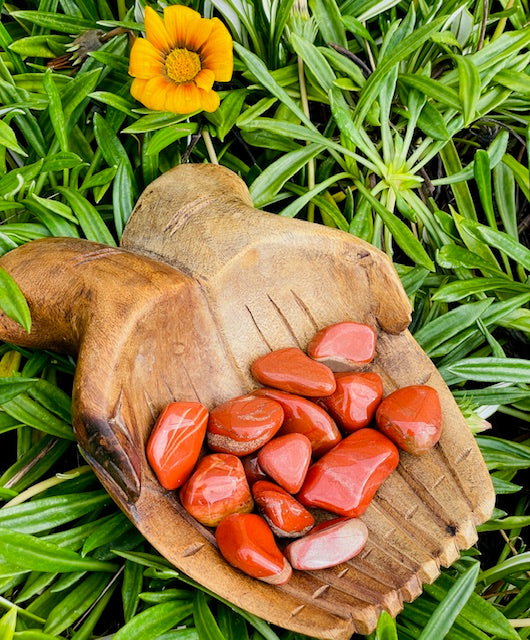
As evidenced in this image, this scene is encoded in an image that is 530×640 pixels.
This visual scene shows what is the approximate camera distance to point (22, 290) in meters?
1.02

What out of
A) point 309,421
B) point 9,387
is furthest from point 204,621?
point 9,387

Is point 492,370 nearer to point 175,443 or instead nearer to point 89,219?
point 175,443

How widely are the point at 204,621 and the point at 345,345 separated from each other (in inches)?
15.9

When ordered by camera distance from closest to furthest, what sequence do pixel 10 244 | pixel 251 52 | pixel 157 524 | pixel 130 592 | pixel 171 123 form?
pixel 157 524 → pixel 130 592 → pixel 10 244 → pixel 171 123 → pixel 251 52

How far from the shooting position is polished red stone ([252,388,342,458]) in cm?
101

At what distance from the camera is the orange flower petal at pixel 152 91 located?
120 centimetres

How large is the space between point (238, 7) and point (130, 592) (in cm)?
95

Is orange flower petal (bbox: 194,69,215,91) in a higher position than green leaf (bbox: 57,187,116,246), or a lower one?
higher

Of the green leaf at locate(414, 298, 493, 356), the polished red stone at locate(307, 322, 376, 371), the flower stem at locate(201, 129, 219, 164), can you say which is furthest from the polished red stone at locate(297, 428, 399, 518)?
the flower stem at locate(201, 129, 219, 164)

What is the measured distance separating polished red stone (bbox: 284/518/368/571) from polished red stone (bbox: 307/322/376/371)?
9.1 inches

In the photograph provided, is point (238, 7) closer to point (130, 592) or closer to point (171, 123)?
point (171, 123)

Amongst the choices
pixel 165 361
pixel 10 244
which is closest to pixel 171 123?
pixel 10 244

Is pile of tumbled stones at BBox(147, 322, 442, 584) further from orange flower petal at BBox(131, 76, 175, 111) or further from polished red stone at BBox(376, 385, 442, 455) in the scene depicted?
orange flower petal at BBox(131, 76, 175, 111)

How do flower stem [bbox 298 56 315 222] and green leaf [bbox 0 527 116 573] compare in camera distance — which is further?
flower stem [bbox 298 56 315 222]
